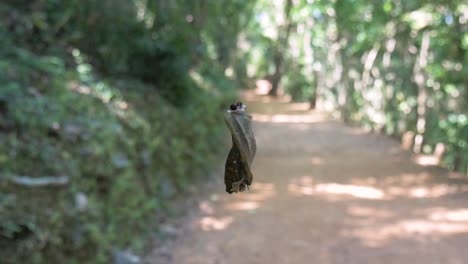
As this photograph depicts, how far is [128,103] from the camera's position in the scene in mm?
7855

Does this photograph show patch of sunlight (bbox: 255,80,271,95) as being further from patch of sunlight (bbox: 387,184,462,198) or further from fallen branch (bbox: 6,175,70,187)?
fallen branch (bbox: 6,175,70,187)

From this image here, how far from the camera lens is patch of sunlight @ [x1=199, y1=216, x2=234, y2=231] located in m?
7.44

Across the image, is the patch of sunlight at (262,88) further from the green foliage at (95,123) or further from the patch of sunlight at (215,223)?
the patch of sunlight at (215,223)

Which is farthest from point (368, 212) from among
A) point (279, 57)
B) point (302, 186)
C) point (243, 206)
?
point (279, 57)

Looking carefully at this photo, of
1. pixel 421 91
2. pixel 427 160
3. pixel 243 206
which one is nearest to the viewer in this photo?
pixel 243 206

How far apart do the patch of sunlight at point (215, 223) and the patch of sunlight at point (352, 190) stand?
103 inches

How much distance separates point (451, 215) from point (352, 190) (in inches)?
86.8

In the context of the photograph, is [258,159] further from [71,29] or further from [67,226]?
[67,226]

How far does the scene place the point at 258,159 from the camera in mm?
13102

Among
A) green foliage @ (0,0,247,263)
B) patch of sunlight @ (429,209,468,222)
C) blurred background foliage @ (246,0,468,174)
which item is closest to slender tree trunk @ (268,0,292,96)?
blurred background foliage @ (246,0,468,174)

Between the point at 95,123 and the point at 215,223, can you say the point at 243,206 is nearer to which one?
the point at 215,223

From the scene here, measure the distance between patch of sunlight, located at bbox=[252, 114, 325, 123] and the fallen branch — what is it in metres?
14.9

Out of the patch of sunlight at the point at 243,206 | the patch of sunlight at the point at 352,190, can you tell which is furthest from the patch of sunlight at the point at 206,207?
the patch of sunlight at the point at 352,190

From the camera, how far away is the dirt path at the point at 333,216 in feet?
21.1
